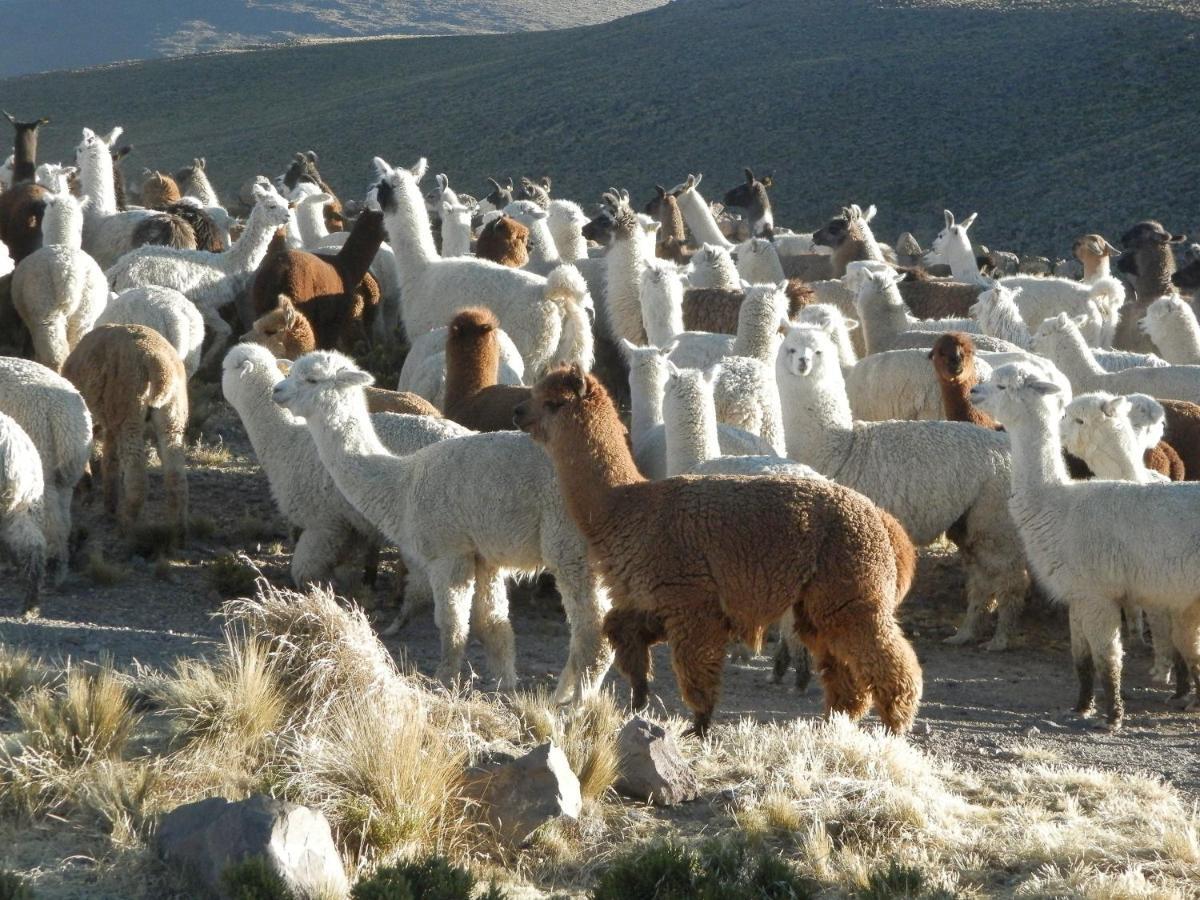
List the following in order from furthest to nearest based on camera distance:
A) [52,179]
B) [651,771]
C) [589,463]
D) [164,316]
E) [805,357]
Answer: [52,179] → [164,316] → [805,357] → [589,463] → [651,771]

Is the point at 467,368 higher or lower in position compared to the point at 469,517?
higher

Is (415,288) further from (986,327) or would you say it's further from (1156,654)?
(1156,654)

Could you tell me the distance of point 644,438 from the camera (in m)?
9.28

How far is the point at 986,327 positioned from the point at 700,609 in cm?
727

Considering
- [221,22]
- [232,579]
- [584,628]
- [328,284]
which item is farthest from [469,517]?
[221,22]

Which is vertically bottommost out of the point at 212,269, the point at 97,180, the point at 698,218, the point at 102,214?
the point at 212,269

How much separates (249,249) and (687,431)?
685 centimetres

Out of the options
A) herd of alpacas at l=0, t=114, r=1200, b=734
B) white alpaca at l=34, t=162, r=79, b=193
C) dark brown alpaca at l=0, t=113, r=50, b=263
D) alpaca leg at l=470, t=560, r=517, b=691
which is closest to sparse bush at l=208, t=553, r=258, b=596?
herd of alpacas at l=0, t=114, r=1200, b=734

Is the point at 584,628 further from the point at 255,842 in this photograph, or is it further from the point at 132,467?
the point at 132,467

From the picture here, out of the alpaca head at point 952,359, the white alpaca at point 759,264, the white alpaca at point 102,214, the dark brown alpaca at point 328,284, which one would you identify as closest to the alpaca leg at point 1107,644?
the alpaca head at point 952,359

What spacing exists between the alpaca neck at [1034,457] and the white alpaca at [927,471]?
3.28 feet

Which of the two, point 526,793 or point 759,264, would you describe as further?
point 759,264

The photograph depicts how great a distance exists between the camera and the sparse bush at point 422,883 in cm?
488

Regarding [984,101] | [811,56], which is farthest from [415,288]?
[811,56]
